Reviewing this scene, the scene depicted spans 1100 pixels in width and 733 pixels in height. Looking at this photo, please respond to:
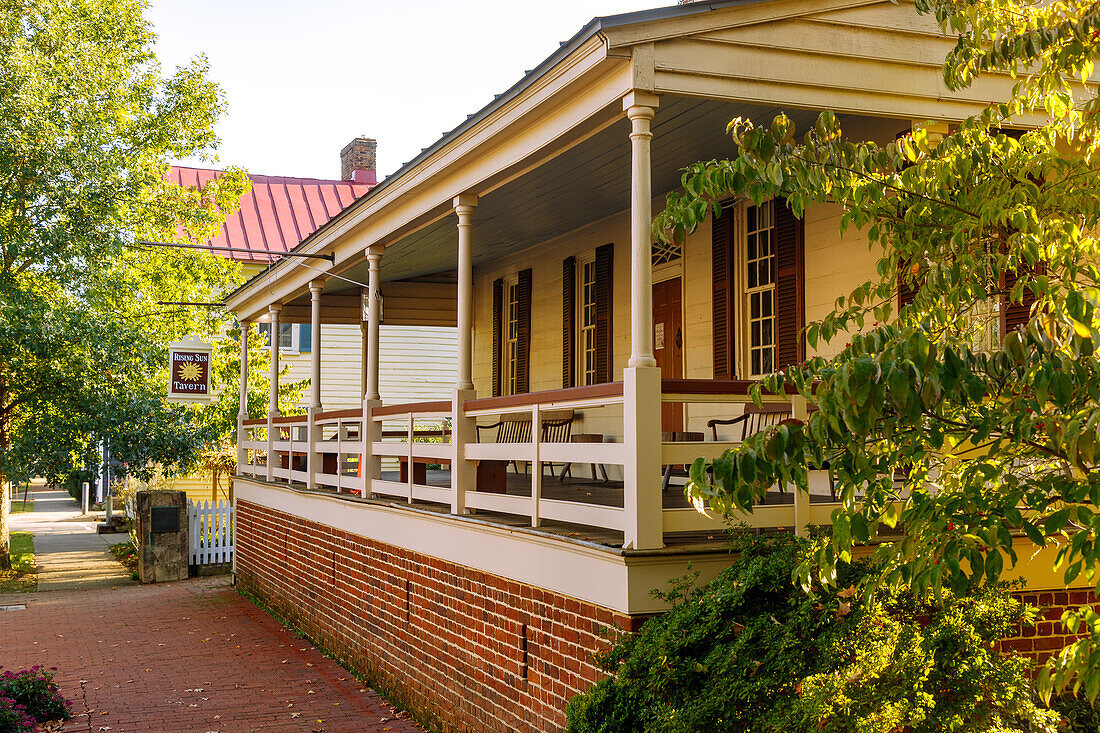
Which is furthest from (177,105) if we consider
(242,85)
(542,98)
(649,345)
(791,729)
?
(791,729)

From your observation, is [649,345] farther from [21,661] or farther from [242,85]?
[242,85]

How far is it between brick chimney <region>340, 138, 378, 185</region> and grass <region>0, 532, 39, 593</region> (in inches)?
568

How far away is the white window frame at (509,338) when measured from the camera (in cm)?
1445

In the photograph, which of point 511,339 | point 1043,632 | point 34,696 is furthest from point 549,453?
point 511,339

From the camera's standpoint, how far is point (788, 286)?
28.8ft

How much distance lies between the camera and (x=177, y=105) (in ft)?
72.5

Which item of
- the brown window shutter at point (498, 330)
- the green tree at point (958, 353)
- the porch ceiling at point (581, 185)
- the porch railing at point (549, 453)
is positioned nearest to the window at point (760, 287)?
the porch ceiling at point (581, 185)

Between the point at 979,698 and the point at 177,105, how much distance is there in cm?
2109

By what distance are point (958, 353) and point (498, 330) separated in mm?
11998

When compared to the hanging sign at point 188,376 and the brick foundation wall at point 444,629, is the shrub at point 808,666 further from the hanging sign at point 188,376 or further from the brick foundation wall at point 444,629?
the hanging sign at point 188,376

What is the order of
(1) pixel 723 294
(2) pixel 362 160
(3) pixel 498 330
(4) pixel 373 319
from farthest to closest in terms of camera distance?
(2) pixel 362 160, (3) pixel 498 330, (4) pixel 373 319, (1) pixel 723 294

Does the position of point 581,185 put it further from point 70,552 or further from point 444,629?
point 70,552

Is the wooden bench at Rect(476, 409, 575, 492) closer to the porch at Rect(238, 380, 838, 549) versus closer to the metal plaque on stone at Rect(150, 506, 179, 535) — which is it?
the porch at Rect(238, 380, 838, 549)

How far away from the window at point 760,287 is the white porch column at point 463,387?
263 centimetres
